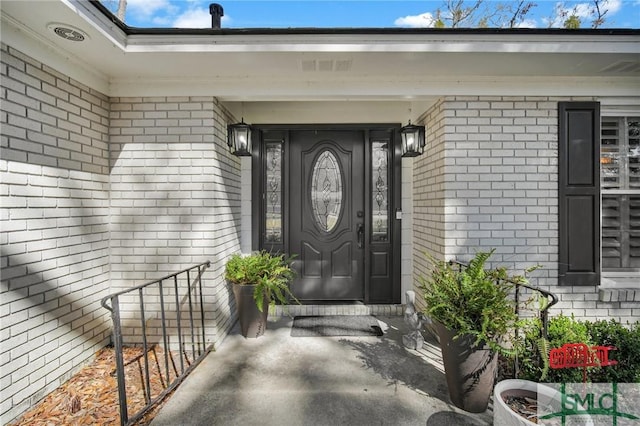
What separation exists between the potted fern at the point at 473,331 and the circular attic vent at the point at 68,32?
2948mm

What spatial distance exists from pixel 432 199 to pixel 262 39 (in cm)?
209

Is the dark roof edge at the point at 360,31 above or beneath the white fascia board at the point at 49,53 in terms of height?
above

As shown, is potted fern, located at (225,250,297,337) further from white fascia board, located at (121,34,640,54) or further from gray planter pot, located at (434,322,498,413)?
white fascia board, located at (121,34,640,54)

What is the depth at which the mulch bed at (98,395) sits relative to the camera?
189 centimetres

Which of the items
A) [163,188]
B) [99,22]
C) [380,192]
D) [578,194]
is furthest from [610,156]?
[99,22]

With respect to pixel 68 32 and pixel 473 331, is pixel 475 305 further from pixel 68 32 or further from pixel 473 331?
pixel 68 32

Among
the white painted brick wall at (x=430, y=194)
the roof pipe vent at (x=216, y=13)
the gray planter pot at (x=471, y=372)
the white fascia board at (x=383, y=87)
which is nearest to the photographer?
the gray planter pot at (x=471, y=372)

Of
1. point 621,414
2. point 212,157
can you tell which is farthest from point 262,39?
point 621,414

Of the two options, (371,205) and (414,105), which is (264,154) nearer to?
(371,205)

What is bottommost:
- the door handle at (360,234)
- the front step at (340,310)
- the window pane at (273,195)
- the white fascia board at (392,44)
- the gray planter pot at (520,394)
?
the front step at (340,310)

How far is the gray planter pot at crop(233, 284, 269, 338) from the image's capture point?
291 centimetres

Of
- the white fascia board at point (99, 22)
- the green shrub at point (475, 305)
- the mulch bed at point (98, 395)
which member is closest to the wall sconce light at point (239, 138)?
the white fascia board at point (99, 22)

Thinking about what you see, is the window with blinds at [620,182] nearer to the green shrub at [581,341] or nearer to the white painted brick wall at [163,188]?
the green shrub at [581,341]

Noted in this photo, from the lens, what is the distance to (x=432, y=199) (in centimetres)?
303
